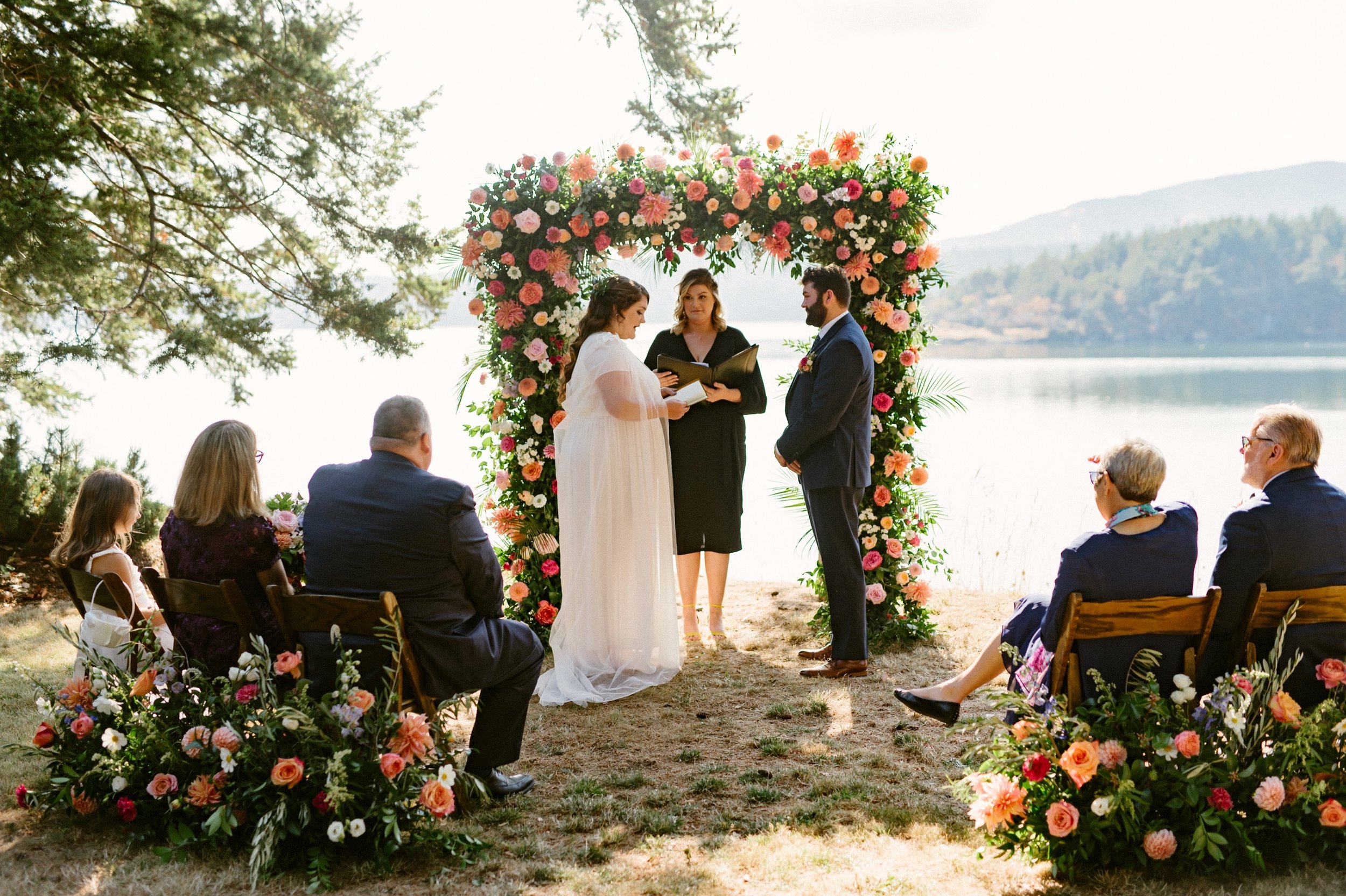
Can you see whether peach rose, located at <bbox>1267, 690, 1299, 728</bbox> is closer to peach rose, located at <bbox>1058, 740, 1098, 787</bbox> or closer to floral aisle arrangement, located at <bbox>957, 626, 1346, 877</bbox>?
floral aisle arrangement, located at <bbox>957, 626, 1346, 877</bbox>

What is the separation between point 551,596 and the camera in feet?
19.4

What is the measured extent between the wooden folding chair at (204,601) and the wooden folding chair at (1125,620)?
7.95 ft

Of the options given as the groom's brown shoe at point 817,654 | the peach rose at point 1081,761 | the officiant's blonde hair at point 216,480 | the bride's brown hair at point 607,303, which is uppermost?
the bride's brown hair at point 607,303

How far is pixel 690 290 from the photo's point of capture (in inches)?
232

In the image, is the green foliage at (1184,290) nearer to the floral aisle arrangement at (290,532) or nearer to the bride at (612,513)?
the bride at (612,513)

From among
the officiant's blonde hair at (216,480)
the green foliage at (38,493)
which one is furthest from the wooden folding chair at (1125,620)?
the green foliage at (38,493)

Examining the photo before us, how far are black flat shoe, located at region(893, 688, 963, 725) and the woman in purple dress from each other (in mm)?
2334

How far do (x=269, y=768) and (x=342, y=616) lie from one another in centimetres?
48

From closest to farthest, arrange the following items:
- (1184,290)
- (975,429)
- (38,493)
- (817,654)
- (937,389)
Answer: (817,654) < (937,389) < (38,493) < (975,429) < (1184,290)

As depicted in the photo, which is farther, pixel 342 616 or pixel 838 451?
pixel 838 451

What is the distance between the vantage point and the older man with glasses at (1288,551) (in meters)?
3.13

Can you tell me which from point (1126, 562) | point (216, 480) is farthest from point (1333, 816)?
point (216, 480)

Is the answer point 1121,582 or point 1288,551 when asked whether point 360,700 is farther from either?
point 1288,551

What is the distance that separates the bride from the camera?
514 centimetres
